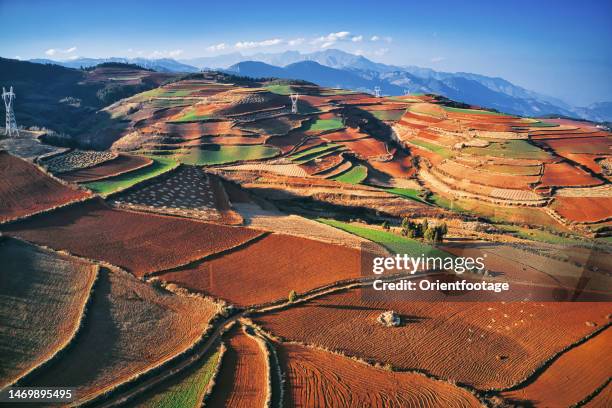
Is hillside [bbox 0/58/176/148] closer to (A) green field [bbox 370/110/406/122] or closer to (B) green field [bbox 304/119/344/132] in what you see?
(B) green field [bbox 304/119/344/132]

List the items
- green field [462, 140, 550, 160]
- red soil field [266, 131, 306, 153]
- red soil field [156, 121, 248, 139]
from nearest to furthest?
green field [462, 140, 550, 160]
red soil field [266, 131, 306, 153]
red soil field [156, 121, 248, 139]

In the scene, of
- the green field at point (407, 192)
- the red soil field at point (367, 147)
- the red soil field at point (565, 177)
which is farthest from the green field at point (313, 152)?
the red soil field at point (565, 177)

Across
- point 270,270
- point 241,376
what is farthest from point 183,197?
point 241,376

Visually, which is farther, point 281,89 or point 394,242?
point 281,89

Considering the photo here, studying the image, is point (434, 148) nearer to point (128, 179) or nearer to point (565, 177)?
point (565, 177)

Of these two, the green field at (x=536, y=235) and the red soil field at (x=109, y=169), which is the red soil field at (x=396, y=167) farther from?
the red soil field at (x=109, y=169)

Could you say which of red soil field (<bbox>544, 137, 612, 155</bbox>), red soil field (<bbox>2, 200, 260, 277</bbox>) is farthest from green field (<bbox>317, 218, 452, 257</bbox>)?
red soil field (<bbox>544, 137, 612, 155</bbox>)
